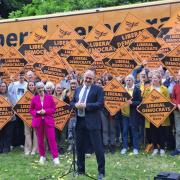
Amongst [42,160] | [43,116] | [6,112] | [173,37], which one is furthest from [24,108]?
[173,37]

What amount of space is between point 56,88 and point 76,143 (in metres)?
2.75

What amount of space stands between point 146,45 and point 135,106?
1.51 m

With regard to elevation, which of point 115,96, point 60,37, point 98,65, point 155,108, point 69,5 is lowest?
point 155,108

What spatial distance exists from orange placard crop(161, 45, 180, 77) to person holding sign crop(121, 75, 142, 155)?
0.87 metres

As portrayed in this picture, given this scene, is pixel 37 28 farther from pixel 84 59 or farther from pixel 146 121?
pixel 146 121

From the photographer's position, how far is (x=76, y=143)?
28.1ft

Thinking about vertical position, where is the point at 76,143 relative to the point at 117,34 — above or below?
below

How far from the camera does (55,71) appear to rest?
1165 centimetres

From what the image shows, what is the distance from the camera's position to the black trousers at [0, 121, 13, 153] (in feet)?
37.4

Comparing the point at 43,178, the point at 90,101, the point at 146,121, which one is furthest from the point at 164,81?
the point at 43,178

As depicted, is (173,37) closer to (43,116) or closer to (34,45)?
(43,116)

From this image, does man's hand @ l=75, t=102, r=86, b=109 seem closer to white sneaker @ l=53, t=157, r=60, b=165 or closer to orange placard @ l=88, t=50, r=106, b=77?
white sneaker @ l=53, t=157, r=60, b=165

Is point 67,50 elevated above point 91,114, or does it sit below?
above

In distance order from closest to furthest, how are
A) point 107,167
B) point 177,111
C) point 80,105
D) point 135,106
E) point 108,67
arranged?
point 80,105
point 107,167
point 177,111
point 135,106
point 108,67
